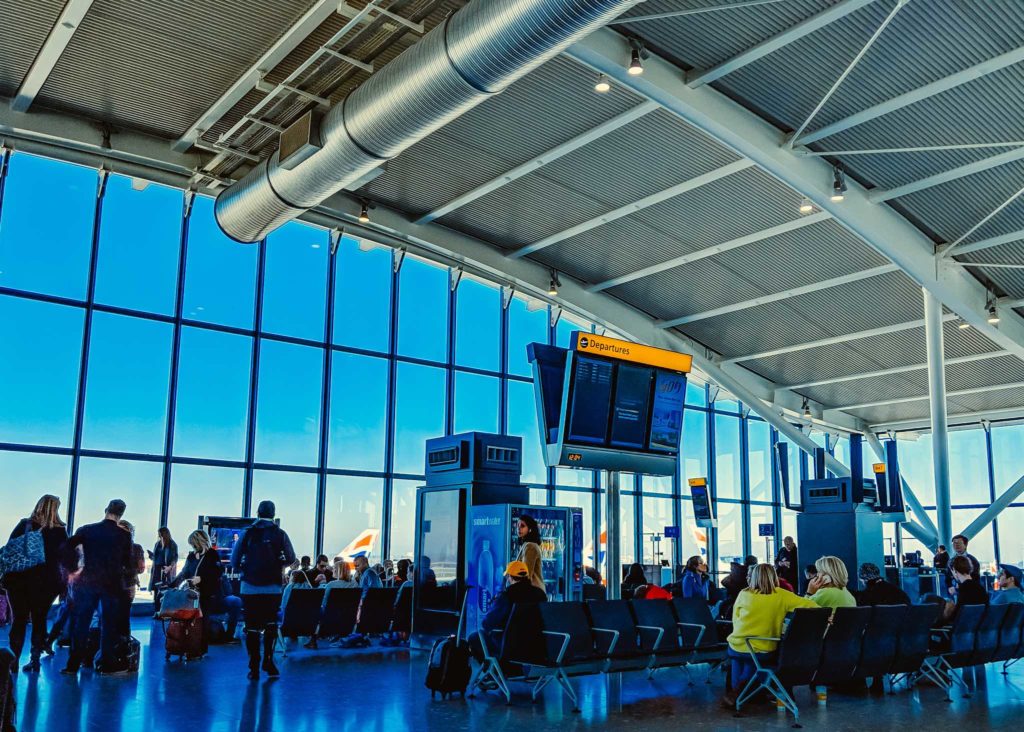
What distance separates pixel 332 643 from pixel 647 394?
5.23 metres

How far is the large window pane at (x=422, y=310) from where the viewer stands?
64.5 feet

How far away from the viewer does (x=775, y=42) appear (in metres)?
11.7

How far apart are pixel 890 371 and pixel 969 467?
8.21 metres

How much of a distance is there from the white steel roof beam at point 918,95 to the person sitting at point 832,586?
7.04 meters

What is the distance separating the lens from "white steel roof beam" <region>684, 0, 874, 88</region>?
1088 centimetres

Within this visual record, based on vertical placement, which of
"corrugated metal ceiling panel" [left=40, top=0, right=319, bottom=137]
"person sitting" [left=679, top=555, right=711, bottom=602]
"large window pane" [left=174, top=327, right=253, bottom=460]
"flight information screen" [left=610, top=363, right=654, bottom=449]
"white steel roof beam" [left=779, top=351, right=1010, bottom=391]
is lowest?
"person sitting" [left=679, top=555, right=711, bottom=602]

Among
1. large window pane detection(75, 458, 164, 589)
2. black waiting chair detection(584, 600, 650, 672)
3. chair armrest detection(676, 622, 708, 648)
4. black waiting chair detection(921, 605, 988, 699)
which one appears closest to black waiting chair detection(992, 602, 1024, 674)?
black waiting chair detection(921, 605, 988, 699)

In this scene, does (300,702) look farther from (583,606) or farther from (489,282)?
(489,282)

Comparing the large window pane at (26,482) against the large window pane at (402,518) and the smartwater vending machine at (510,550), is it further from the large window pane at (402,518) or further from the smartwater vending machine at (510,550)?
the smartwater vending machine at (510,550)

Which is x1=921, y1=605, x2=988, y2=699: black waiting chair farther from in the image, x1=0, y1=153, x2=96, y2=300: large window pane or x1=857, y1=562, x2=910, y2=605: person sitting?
x1=0, y1=153, x2=96, y2=300: large window pane

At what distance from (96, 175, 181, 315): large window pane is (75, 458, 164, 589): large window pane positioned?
280 cm

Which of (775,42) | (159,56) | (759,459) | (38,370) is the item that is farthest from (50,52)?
(759,459)

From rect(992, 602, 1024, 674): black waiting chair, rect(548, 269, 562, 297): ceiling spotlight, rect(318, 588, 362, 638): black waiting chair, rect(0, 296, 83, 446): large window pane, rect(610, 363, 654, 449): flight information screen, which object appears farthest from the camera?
rect(548, 269, 562, 297): ceiling spotlight

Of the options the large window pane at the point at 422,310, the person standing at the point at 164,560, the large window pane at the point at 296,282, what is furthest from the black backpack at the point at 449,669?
the large window pane at the point at 422,310
